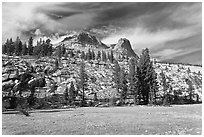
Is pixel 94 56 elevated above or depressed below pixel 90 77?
above

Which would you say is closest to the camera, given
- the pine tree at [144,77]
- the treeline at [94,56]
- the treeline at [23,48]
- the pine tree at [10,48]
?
the pine tree at [144,77]

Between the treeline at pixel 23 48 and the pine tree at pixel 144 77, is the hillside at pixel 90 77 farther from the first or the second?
the pine tree at pixel 144 77

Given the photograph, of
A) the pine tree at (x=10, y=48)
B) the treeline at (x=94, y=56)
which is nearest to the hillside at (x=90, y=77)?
the pine tree at (x=10, y=48)

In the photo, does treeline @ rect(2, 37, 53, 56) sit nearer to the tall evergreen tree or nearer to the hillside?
the tall evergreen tree

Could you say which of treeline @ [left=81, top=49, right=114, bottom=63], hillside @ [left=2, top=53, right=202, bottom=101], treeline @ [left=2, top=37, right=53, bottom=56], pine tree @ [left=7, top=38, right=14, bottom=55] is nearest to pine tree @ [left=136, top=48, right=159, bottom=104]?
hillside @ [left=2, top=53, right=202, bottom=101]

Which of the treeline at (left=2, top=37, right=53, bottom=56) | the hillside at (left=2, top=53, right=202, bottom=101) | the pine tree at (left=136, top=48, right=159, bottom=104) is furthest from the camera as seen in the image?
the treeline at (left=2, top=37, right=53, bottom=56)

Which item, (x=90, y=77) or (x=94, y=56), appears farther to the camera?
(x=94, y=56)

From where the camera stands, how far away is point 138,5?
51.9 feet

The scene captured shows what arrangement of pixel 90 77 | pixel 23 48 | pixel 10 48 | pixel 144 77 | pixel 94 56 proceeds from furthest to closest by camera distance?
pixel 94 56
pixel 10 48
pixel 23 48
pixel 90 77
pixel 144 77

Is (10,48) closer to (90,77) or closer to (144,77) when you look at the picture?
(90,77)

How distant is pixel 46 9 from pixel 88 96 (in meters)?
49.6

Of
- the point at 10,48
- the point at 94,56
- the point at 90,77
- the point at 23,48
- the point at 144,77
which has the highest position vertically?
the point at 94,56

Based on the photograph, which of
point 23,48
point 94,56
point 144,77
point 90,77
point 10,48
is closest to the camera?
point 144,77

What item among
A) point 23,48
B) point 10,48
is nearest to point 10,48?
point 10,48
